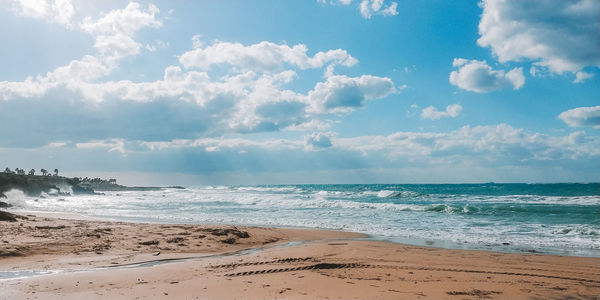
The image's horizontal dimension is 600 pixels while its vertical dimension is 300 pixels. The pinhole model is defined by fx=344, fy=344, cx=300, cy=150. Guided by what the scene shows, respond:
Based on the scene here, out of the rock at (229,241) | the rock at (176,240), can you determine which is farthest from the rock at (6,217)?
the rock at (229,241)

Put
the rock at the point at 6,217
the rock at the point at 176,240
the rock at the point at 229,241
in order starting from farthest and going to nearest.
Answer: the rock at the point at 6,217 < the rock at the point at 229,241 < the rock at the point at 176,240

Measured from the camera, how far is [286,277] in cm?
680

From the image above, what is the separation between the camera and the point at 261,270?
285 inches

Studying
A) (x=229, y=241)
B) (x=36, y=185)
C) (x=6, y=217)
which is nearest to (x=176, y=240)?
(x=229, y=241)

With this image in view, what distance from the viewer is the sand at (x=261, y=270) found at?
19.0 ft

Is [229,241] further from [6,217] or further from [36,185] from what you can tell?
[36,185]

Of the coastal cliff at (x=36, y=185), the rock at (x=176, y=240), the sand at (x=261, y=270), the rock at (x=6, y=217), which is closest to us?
the sand at (x=261, y=270)

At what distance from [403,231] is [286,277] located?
29.5 ft

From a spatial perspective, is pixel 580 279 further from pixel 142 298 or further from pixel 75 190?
pixel 75 190

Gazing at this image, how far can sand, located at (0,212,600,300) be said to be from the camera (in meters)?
5.80

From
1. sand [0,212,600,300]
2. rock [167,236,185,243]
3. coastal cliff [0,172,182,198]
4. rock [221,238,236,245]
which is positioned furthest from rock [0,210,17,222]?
coastal cliff [0,172,182,198]

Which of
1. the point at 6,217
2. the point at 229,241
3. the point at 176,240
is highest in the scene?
the point at 6,217

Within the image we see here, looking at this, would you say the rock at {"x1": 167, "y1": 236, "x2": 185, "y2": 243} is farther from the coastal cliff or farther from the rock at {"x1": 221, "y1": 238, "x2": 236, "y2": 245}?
the coastal cliff

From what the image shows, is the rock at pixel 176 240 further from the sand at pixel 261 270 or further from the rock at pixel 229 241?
the rock at pixel 229 241
